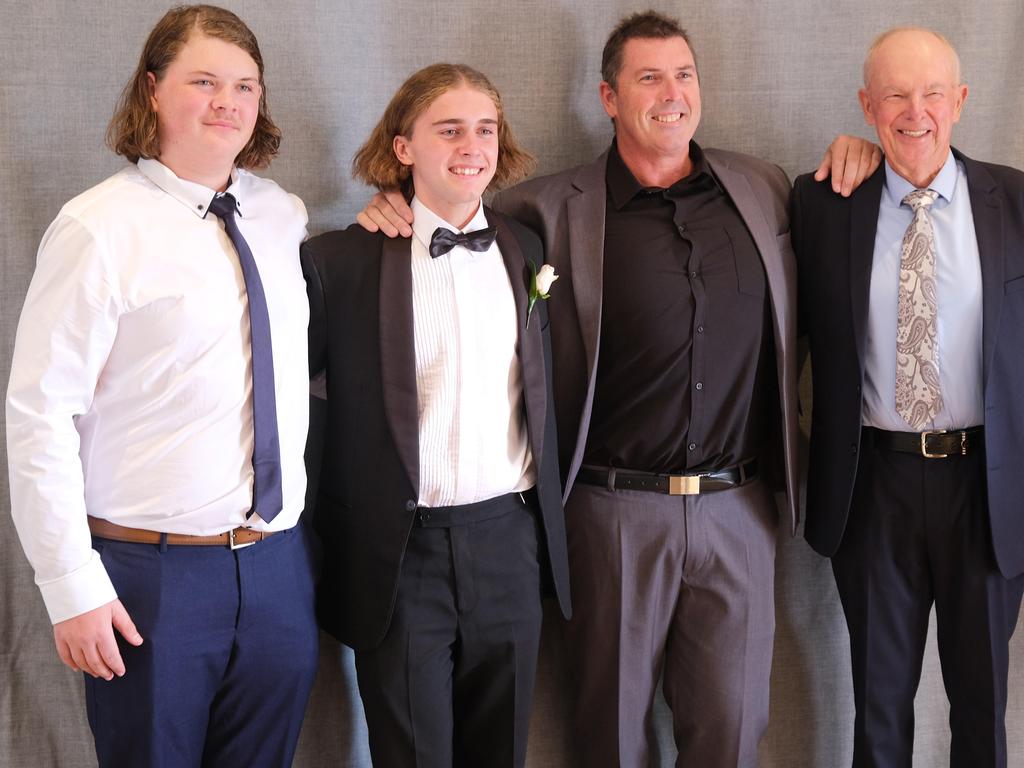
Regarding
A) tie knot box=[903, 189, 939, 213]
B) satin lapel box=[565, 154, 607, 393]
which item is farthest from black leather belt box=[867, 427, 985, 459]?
satin lapel box=[565, 154, 607, 393]

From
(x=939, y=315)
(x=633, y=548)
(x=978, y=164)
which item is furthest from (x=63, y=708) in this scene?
(x=978, y=164)

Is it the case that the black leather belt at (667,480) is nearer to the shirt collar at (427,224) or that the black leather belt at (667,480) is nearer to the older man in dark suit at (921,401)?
the older man in dark suit at (921,401)

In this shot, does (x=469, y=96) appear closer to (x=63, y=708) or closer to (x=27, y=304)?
(x=27, y=304)

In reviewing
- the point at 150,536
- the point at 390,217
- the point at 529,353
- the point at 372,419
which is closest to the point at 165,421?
the point at 150,536

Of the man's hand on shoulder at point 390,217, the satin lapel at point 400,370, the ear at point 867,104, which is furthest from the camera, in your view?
the ear at point 867,104

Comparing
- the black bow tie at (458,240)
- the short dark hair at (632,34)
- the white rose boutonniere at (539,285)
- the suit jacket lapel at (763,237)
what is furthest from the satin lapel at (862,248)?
the black bow tie at (458,240)

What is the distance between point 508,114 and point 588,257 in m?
0.58

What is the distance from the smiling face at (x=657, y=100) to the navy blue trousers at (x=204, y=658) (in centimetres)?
132

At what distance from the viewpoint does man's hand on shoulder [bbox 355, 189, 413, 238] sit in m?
2.33

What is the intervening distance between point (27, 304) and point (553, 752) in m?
1.92

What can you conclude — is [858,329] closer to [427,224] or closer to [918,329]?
[918,329]

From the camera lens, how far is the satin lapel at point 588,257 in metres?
2.54

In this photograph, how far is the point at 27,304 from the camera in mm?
1937

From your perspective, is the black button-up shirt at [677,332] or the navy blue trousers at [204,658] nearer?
the navy blue trousers at [204,658]
